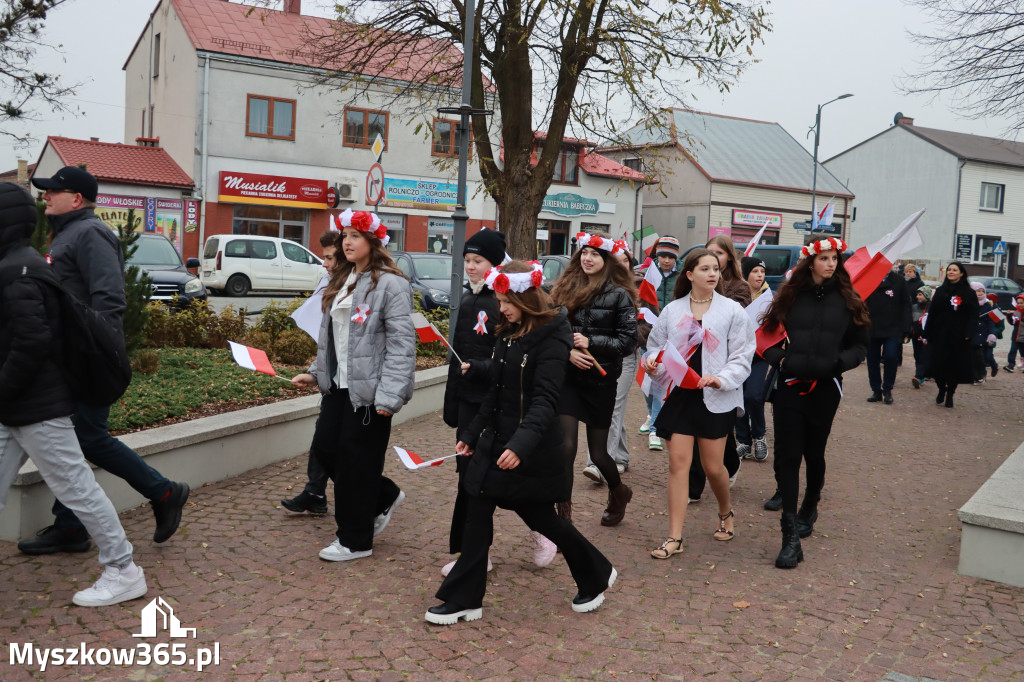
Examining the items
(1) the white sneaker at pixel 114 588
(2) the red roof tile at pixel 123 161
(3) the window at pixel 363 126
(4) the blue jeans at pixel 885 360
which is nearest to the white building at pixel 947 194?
(3) the window at pixel 363 126

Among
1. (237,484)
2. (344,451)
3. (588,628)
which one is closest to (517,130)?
(237,484)

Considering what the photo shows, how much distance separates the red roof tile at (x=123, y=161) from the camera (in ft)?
98.8

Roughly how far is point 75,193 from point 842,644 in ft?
14.1

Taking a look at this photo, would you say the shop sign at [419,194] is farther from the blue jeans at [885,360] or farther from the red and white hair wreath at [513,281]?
the red and white hair wreath at [513,281]

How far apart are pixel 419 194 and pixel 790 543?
103 ft

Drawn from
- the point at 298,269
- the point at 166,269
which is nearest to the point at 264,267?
the point at 298,269

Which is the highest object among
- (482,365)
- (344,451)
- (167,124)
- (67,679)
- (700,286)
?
(167,124)

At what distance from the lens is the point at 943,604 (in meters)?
4.73

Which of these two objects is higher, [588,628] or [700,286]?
[700,286]

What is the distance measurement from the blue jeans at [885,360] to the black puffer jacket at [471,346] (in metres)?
7.98

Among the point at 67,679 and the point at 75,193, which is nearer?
the point at 67,679

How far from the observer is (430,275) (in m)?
19.3

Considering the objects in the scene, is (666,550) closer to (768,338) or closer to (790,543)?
(790,543)

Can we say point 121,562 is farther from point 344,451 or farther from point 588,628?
point 588,628
